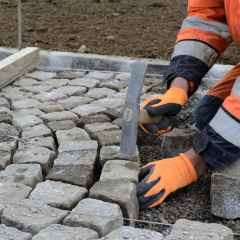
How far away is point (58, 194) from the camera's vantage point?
2.68 m

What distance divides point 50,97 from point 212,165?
1.68 metres

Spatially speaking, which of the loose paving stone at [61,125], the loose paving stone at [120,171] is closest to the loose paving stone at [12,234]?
the loose paving stone at [120,171]

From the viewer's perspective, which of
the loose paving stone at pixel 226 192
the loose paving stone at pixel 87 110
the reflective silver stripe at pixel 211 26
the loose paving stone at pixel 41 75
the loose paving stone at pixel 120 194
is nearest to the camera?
the loose paving stone at pixel 120 194

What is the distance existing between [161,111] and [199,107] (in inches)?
11.6

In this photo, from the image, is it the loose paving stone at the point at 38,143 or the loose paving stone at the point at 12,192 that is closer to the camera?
the loose paving stone at the point at 12,192

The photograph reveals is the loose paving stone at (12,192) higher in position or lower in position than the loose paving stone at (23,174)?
higher

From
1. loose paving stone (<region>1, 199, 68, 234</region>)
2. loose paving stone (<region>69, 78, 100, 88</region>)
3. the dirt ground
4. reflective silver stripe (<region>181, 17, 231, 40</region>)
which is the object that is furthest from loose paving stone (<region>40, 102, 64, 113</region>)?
the dirt ground

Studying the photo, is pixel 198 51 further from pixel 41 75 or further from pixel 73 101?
pixel 41 75

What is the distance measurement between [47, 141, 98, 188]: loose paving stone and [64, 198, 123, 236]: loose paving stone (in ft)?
0.82

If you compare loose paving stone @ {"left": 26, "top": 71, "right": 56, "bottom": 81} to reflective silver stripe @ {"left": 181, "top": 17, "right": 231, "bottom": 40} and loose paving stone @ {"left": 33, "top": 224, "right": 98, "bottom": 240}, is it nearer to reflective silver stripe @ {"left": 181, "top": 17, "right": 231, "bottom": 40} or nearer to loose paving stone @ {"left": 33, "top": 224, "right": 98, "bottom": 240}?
reflective silver stripe @ {"left": 181, "top": 17, "right": 231, "bottom": 40}

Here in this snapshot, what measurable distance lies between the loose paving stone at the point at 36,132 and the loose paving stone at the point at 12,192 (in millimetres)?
675

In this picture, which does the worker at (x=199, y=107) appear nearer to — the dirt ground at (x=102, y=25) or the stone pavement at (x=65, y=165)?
the stone pavement at (x=65, y=165)

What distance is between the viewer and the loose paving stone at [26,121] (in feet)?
11.9

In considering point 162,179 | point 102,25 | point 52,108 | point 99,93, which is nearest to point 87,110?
point 52,108
